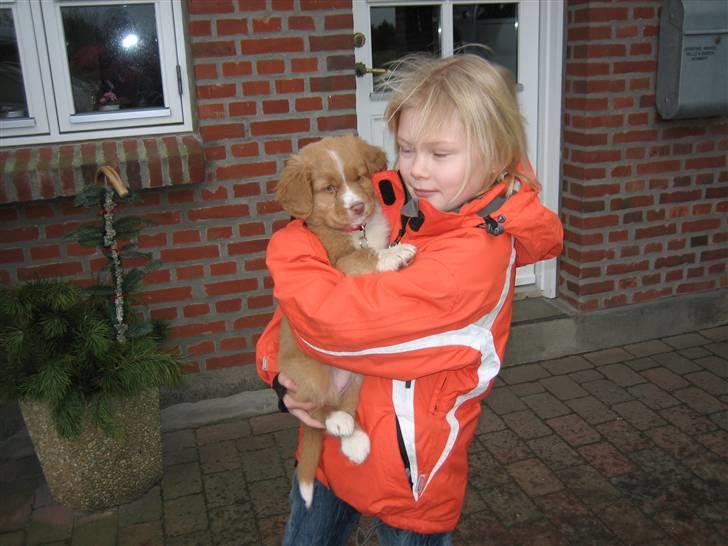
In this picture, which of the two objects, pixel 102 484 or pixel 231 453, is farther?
pixel 231 453

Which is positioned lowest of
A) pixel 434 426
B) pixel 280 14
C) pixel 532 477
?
pixel 532 477

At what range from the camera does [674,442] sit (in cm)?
376

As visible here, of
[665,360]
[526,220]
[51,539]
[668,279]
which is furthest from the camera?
[668,279]

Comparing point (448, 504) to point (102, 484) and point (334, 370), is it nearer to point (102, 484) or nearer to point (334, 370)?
point (334, 370)

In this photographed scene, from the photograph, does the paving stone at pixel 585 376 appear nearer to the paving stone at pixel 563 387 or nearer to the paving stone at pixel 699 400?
the paving stone at pixel 563 387

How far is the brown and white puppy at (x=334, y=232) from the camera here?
2.15 m

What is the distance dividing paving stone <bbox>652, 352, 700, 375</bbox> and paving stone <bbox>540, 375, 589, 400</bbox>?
0.70 meters

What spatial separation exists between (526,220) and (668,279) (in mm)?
3700

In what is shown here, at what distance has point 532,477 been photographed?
3.53 m

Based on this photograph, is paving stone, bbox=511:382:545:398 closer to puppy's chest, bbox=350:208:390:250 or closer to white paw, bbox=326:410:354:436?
puppy's chest, bbox=350:208:390:250

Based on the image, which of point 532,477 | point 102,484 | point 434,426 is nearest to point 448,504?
point 434,426

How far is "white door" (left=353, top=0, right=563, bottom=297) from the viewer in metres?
4.39

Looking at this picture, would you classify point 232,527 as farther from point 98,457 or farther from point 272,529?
point 98,457

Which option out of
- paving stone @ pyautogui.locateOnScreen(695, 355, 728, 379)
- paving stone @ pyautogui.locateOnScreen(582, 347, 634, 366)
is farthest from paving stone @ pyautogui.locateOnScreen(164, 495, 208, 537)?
paving stone @ pyautogui.locateOnScreen(695, 355, 728, 379)
